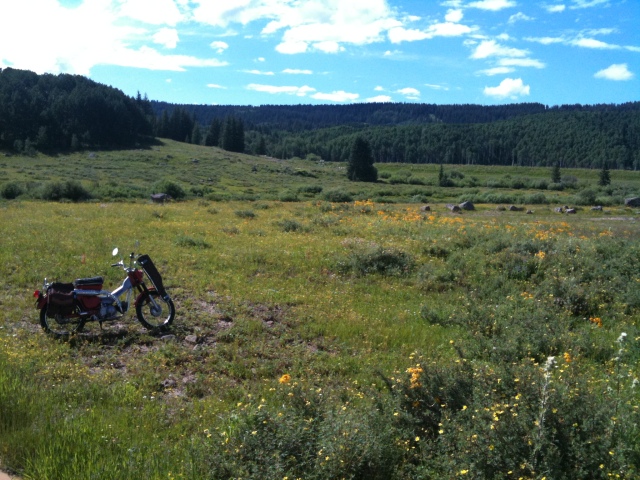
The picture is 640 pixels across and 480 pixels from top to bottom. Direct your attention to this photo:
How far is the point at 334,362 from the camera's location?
24.1 ft

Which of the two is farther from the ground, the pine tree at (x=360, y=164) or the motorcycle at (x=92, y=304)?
the pine tree at (x=360, y=164)

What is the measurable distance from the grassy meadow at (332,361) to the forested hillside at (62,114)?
82536 millimetres

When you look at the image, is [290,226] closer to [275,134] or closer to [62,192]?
[62,192]

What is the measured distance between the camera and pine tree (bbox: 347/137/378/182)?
86875 millimetres

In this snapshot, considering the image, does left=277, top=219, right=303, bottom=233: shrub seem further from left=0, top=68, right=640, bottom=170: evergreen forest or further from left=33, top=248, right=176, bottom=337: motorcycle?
left=0, top=68, right=640, bottom=170: evergreen forest

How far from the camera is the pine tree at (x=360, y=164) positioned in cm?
8688

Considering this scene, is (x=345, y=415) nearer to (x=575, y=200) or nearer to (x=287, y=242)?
(x=287, y=242)

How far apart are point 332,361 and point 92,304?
3.91 m

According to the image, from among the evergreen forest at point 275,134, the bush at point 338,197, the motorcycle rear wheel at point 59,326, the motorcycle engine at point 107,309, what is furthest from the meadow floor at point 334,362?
the evergreen forest at point 275,134

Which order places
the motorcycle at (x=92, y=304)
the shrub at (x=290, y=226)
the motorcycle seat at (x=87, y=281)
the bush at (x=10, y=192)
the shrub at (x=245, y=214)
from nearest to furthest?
the motorcycle at (x=92, y=304)
the motorcycle seat at (x=87, y=281)
the shrub at (x=290, y=226)
the shrub at (x=245, y=214)
the bush at (x=10, y=192)

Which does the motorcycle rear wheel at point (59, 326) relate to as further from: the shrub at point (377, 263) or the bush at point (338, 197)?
the bush at point (338, 197)

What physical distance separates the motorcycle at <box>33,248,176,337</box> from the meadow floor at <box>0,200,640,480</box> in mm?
265

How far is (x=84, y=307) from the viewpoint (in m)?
7.79

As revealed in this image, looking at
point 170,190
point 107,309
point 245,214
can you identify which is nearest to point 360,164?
point 170,190
